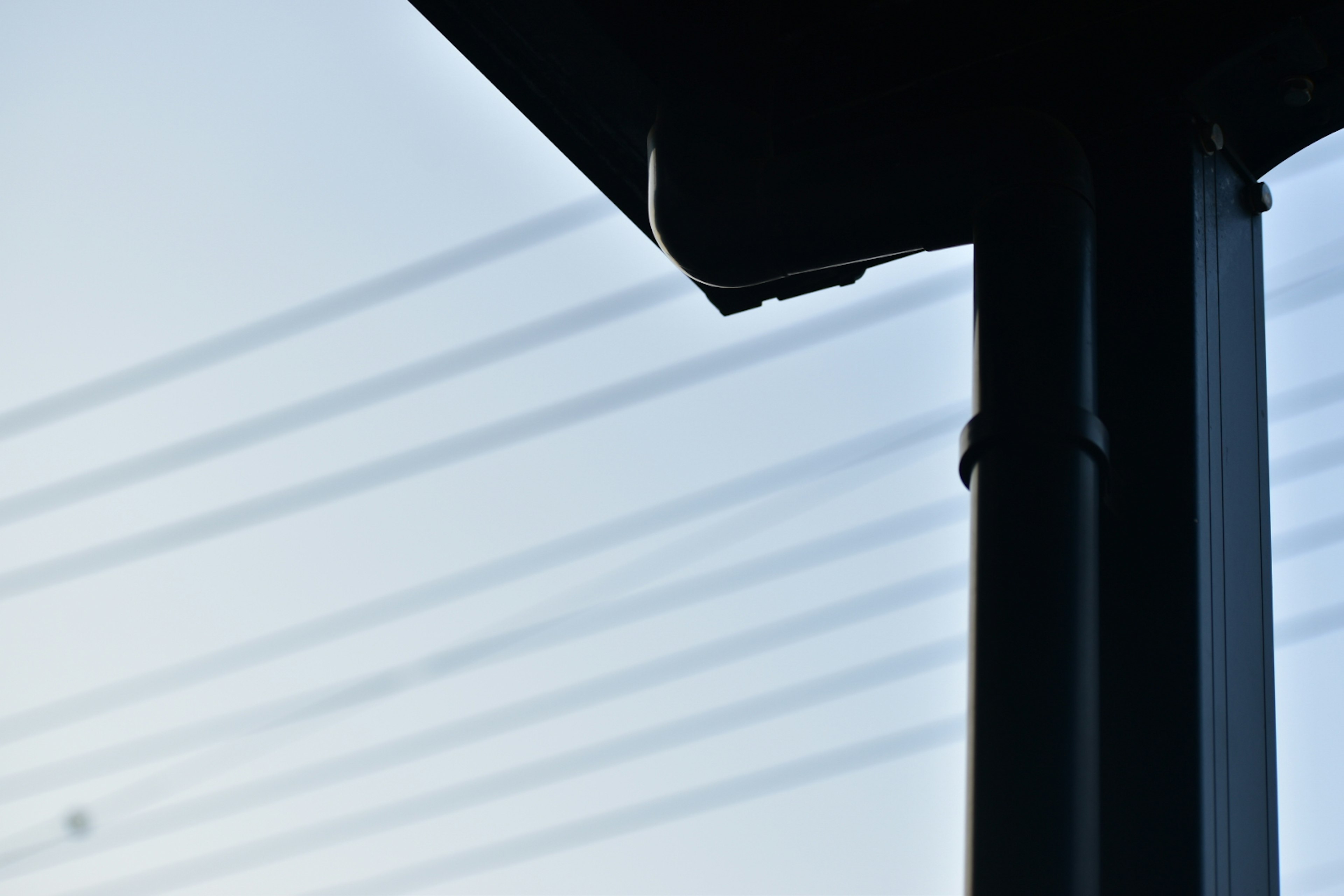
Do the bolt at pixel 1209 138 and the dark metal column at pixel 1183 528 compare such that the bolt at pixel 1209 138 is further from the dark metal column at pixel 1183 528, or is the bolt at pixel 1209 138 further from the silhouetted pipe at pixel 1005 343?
the silhouetted pipe at pixel 1005 343

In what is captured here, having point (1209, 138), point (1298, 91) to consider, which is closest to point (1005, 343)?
point (1209, 138)

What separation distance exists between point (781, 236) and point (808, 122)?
11.4 inches

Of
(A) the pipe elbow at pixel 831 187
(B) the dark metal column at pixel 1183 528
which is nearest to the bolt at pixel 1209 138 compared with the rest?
(B) the dark metal column at pixel 1183 528

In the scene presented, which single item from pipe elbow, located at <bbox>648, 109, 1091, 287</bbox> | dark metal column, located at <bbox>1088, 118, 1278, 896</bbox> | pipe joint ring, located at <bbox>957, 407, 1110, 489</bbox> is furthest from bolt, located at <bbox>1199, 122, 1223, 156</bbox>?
pipe joint ring, located at <bbox>957, 407, 1110, 489</bbox>

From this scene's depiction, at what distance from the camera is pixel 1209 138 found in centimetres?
219

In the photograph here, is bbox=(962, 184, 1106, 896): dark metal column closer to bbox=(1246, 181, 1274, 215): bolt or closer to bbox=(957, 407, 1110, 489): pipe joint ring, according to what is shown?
bbox=(957, 407, 1110, 489): pipe joint ring

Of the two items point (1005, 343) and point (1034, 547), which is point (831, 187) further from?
point (1034, 547)

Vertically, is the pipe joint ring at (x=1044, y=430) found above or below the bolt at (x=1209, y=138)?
below

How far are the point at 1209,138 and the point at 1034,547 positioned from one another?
85 cm

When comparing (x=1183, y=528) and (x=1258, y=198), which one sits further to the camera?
(x=1258, y=198)

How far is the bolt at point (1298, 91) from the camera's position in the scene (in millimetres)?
2117

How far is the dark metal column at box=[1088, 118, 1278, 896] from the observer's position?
1.81 metres

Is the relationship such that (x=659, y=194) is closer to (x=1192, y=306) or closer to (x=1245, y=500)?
(x=1192, y=306)

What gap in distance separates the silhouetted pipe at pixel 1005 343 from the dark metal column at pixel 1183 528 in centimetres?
12
